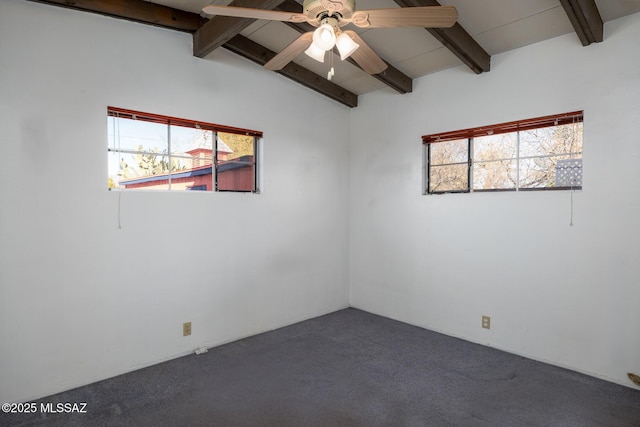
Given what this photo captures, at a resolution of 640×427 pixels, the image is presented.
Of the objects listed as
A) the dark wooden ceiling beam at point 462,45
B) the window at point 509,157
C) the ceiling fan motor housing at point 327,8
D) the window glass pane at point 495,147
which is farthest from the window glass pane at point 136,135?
the window glass pane at point 495,147

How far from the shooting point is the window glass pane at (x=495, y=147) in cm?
322

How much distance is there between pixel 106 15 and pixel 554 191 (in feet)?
12.7

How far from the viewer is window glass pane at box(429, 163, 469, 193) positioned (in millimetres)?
3568

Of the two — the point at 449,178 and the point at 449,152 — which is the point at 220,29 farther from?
the point at 449,178

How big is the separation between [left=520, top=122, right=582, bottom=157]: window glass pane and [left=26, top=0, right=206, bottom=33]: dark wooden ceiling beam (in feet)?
10.1

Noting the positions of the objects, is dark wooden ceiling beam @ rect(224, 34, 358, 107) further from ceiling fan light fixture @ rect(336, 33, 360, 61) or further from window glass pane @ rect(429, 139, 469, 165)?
ceiling fan light fixture @ rect(336, 33, 360, 61)

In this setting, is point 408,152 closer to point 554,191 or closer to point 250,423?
point 554,191

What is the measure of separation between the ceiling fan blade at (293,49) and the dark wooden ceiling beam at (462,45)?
32.1 inches

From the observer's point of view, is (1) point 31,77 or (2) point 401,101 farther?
(2) point 401,101

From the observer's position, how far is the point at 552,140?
298 centimetres

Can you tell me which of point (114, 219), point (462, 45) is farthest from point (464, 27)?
point (114, 219)

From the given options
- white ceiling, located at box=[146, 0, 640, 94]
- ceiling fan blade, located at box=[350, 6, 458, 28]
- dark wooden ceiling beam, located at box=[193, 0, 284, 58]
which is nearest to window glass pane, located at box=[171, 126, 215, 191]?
dark wooden ceiling beam, located at box=[193, 0, 284, 58]

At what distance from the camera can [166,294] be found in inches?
119

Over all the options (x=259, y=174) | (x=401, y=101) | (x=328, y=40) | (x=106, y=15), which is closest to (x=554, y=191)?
(x=401, y=101)
